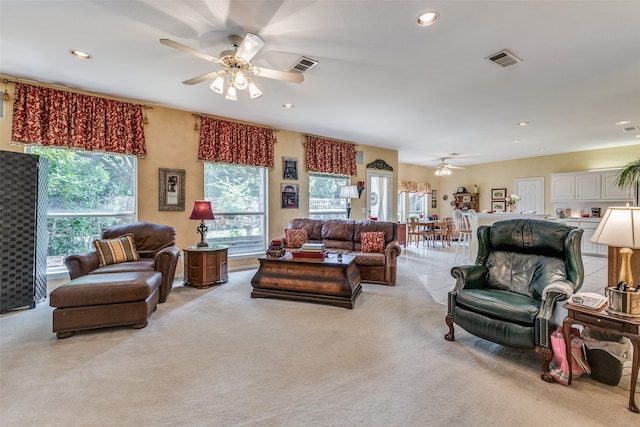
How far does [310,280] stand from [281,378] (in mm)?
1694

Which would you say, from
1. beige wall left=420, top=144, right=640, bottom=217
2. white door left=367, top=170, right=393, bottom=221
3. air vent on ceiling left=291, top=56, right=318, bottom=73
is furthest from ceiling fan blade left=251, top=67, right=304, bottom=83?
beige wall left=420, top=144, right=640, bottom=217

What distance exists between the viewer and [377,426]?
1.63 m

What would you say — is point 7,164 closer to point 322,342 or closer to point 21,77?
point 21,77

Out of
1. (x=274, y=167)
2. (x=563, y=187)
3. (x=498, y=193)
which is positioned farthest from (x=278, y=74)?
(x=498, y=193)

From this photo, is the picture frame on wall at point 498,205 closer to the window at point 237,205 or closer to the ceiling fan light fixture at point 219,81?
the window at point 237,205

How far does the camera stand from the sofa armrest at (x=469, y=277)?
2.71 metres

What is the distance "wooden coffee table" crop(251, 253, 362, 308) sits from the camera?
359cm

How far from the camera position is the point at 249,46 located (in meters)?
2.38

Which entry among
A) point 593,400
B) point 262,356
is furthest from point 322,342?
point 593,400

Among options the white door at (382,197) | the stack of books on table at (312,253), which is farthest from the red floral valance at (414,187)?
the stack of books on table at (312,253)

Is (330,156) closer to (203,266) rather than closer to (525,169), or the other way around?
(203,266)

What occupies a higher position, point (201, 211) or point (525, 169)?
point (525, 169)

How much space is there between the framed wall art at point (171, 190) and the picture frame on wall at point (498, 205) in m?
9.37

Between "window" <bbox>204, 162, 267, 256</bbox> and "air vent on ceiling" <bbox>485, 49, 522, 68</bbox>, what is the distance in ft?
13.5
